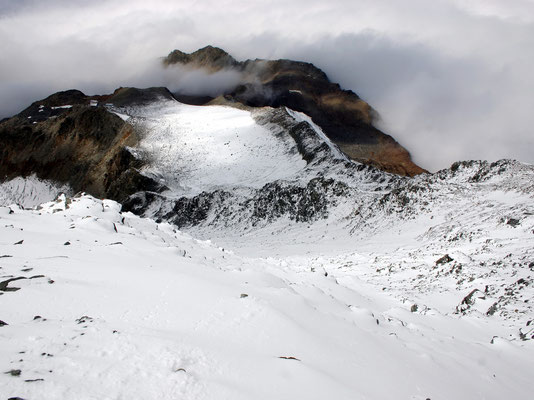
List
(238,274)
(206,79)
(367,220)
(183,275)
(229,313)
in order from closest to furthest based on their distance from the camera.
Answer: (229,313), (183,275), (238,274), (367,220), (206,79)

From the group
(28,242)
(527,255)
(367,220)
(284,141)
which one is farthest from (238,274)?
(284,141)

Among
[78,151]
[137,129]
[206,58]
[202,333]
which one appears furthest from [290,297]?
[206,58]

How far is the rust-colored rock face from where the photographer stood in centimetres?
11769

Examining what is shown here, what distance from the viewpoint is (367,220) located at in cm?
3625

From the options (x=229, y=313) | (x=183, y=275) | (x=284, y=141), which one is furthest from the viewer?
(x=284, y=141)

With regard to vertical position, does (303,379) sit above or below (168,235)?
above

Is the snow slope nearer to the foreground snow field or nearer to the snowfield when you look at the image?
the snowfield

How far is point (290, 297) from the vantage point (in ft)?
32.3

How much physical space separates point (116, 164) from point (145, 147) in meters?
4.95

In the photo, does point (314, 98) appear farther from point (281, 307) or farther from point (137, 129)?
point (281, 307)

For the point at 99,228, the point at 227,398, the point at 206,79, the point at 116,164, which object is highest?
the point at 206,79

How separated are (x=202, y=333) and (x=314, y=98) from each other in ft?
462

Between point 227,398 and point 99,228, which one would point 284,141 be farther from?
point 227,398

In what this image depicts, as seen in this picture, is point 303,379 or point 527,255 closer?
point 303,379
